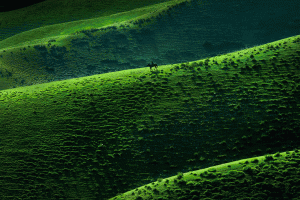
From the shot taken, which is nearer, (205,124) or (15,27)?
(205,124)

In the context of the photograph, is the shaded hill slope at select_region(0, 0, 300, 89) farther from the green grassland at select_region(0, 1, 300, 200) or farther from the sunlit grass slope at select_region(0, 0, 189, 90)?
the green grassland at select_region(0, 1, 300, 200)

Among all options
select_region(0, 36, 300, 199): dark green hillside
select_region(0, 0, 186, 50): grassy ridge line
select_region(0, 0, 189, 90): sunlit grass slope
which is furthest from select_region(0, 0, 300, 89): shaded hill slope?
select_region(0, 36, 300, 199): dark green hillside

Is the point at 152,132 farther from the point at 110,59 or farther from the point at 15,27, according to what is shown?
the point at 15,27

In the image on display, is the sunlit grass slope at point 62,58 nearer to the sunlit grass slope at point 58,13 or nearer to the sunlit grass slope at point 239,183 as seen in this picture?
the sunlit grass slope at point 58,13

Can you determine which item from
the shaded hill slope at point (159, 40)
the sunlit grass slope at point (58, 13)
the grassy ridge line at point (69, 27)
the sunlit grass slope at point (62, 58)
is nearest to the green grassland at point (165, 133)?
the sunlit grass slope at point (62, 58)

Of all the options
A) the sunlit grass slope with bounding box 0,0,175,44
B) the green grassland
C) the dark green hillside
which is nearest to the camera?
the green grassland

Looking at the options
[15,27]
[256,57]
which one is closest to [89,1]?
[15,27]

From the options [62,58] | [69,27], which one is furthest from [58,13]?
[62,58]

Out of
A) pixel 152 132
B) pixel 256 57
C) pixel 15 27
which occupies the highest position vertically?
pixel 15 27
